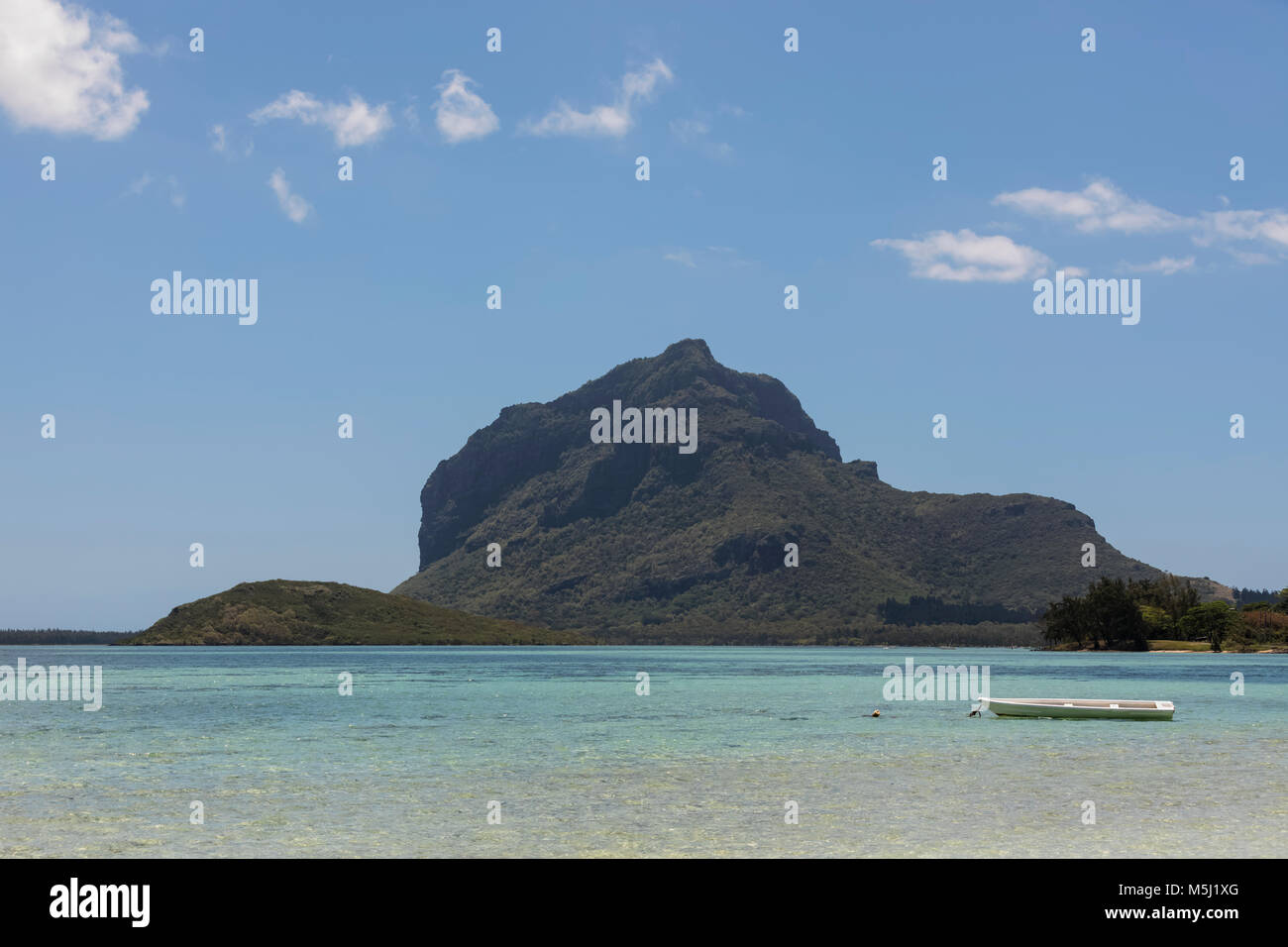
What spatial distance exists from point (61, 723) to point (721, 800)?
56359mm

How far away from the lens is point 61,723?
74.7 meters

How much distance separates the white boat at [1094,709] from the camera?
249 ft

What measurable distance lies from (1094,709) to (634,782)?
46339 mm

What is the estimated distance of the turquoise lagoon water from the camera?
31531 millimetres

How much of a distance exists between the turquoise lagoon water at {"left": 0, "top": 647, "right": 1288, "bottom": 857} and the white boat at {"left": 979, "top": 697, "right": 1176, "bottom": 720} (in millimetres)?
1114

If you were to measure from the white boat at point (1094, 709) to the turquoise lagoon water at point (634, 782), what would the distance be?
1.11 meters

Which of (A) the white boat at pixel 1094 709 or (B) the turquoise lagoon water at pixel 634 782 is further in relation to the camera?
(A) the white boat at pixel 1094 709

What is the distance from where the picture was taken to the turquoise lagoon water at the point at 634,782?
31.5m

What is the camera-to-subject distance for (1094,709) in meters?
76.4

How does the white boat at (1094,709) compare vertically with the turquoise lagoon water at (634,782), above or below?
below
